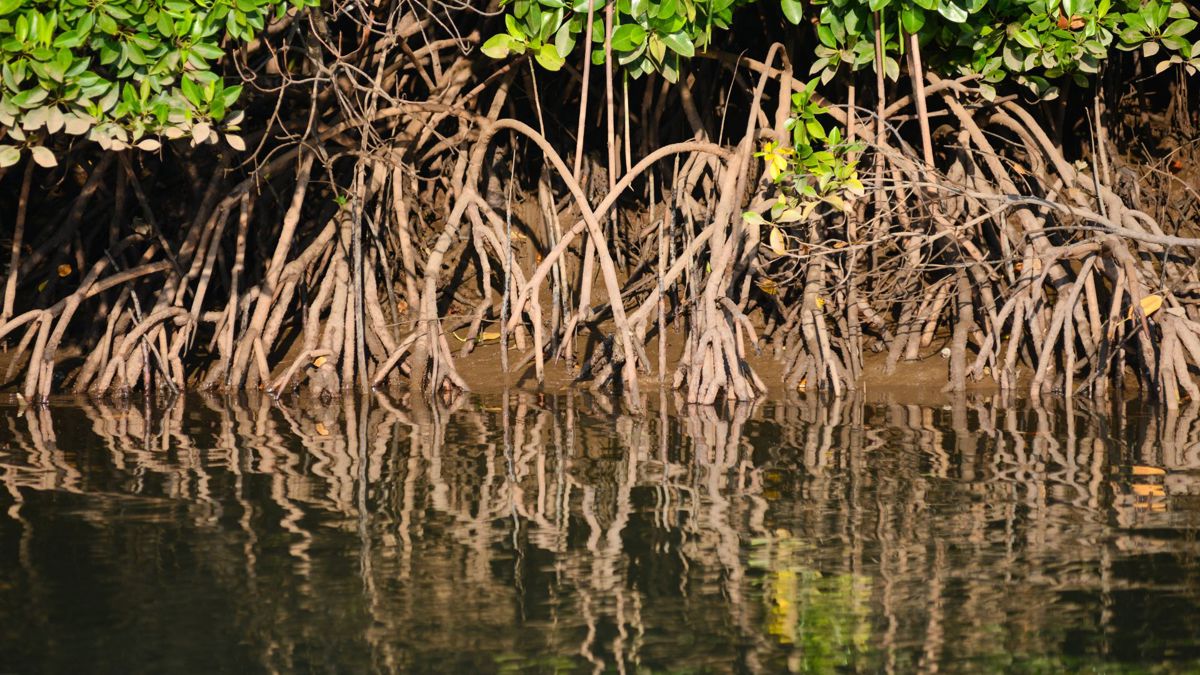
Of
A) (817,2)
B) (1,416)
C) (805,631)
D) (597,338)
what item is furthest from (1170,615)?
(1,416)

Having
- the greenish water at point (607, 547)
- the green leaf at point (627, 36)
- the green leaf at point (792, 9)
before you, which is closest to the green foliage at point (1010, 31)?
the green leaf at point (792, 9)

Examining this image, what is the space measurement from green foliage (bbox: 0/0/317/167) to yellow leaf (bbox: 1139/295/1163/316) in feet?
11.9

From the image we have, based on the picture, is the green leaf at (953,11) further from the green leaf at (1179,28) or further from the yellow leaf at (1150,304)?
the yellow leaf at (1150,304)

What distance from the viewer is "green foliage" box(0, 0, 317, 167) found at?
5520 millimetres

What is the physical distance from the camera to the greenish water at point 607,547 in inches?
123

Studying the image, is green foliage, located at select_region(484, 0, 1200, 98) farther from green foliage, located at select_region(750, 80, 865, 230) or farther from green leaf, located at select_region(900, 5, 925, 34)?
green foliage, located at select_region(750, 80, 865, 230)

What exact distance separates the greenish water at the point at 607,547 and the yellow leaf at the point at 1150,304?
0.59m

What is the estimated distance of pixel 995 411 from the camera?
20.3 ft

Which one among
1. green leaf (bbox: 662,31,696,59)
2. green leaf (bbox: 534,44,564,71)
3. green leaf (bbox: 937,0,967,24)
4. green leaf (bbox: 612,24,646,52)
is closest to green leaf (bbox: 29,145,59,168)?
green leaf (bbox: 534,44,564,71)

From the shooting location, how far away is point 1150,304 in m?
6.20

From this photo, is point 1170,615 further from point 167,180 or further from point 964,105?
point 167,180

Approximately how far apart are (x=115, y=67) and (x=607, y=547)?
10.5 ft

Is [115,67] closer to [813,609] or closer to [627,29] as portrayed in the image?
[627,29]

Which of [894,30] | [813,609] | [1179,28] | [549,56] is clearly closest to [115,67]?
[549,56]
